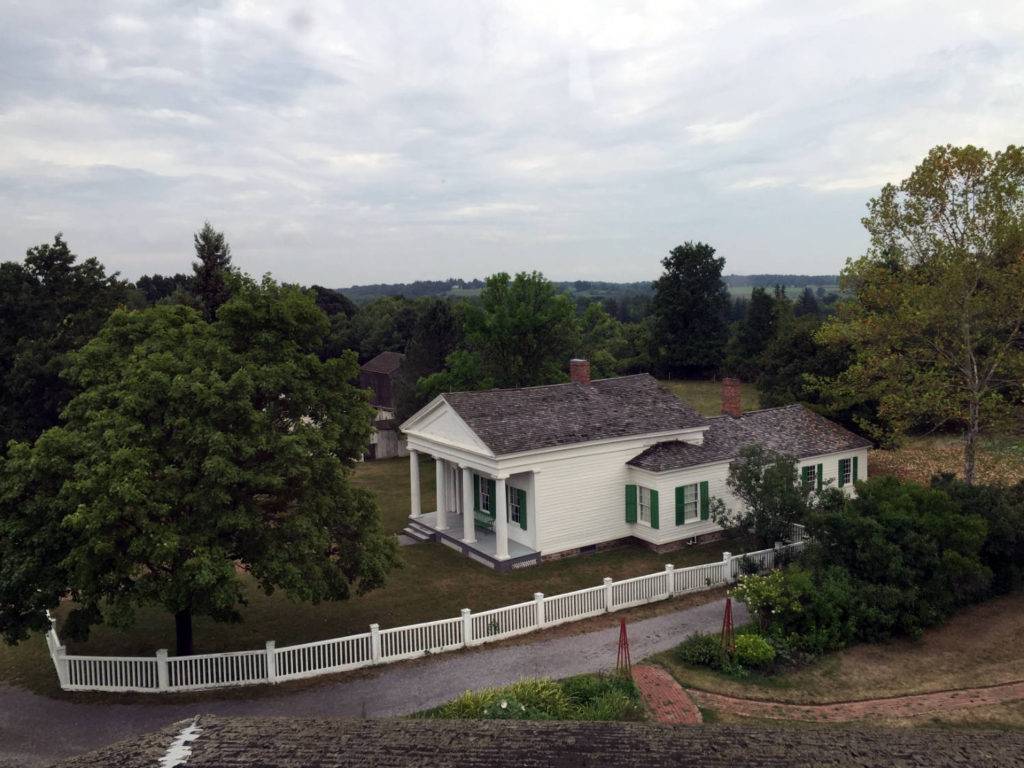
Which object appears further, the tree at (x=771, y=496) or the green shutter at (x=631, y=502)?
the green shutter at (x=631, y=502)

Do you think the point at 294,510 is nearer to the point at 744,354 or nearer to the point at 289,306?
the point at 289,306

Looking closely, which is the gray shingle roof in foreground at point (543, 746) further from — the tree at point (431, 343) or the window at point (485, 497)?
the tree at point (431, 343)

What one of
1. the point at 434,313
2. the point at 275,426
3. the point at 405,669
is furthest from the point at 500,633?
the point at 434,313

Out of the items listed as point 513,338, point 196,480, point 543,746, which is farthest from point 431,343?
point 543,746

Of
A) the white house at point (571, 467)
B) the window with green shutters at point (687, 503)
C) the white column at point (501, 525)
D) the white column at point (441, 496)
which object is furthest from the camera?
the white column at point (441, 496)

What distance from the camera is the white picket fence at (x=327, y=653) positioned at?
1502 cm

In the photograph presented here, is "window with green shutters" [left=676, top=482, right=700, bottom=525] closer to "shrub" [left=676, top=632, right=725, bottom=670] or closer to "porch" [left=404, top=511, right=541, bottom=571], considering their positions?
"porch" [left=404, top=511, right=541, bottom=571]

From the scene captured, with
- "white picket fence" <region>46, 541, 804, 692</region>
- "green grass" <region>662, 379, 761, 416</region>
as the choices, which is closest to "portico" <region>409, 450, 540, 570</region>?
"white picket fence" <region>46, 541, 804, 692</region>

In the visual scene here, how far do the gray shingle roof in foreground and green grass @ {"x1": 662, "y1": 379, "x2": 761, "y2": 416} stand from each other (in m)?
43.2

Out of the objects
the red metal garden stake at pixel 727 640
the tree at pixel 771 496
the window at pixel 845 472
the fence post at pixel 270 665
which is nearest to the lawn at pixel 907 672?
the red metal garden stake at pixel 727 640

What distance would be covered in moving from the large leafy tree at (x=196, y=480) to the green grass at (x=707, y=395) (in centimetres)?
3893

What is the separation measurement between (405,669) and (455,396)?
10.3m

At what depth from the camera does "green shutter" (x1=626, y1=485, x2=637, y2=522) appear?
2439 centimetres

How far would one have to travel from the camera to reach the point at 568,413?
81.9 feet
